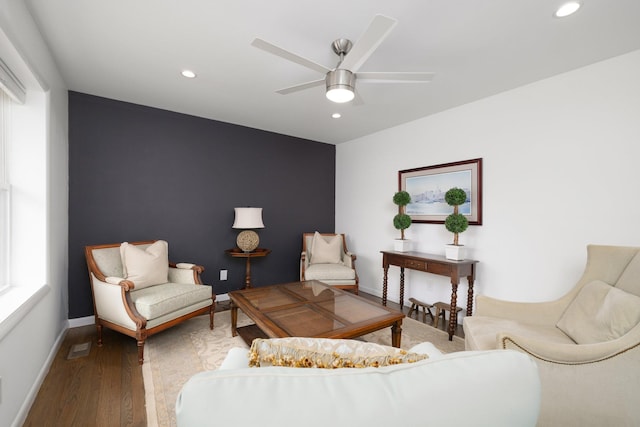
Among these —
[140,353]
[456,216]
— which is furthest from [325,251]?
[140,353]

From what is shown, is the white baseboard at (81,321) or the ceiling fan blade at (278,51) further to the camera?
the white baseboard at (81,321)

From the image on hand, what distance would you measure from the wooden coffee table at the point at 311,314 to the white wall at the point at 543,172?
1.45m

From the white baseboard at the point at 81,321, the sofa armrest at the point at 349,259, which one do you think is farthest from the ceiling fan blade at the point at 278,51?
the white baseboard at the point at 81,321

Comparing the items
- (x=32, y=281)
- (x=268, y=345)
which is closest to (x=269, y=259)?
(x=32, y=281)

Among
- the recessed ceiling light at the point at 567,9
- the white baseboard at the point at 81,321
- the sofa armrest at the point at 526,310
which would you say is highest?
the recessed ceiling light at the point at 567,9

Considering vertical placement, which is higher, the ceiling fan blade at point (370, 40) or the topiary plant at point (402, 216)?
the ceiling fan blade at point (370, 40)

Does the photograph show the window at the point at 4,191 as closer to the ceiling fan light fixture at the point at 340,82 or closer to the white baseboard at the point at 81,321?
the white baseboard at the point at 81,321

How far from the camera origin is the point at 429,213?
3611 mm

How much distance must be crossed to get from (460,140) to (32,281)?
4105 mm

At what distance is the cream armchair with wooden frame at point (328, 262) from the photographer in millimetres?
3684

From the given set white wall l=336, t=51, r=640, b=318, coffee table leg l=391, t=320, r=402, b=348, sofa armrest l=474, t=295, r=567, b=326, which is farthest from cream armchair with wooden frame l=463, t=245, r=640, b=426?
white wall l=336, t=51, r=640, b=318

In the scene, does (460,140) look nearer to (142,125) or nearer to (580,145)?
(580,145)

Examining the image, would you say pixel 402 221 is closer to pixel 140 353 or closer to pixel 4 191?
pixel 140 353

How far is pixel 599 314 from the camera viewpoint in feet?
5.40
